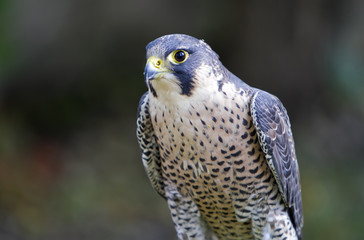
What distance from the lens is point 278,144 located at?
3.53 meters

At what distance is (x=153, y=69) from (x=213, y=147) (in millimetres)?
658

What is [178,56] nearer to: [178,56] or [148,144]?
[178,56]

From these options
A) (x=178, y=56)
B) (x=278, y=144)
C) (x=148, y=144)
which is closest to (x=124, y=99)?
(x=148, y=144)

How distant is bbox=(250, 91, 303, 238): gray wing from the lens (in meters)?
3.38

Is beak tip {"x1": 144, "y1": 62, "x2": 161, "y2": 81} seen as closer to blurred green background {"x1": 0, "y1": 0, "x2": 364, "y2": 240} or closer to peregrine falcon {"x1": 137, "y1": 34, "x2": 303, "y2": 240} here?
peregrine falcon {"x1": 137, "y1": 34, "x2": 303, "y2": 240}

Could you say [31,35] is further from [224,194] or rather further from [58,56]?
[224,194]

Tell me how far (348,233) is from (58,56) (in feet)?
14.9

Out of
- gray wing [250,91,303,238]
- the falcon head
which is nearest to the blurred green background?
gray wing [250,91,303,238]

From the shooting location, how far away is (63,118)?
7.73 meters

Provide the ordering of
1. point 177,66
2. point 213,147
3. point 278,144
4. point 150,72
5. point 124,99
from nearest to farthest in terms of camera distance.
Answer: point 150,72 → point 177,66 → point 213,147 → point 278,144 → point 124,99

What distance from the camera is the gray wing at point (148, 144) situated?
3.60 metres

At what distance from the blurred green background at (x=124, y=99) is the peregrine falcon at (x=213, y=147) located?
2.56m

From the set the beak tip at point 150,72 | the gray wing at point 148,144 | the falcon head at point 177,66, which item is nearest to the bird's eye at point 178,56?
the falcon head at point 177,66

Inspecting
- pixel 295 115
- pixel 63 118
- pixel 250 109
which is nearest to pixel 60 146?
pixel 63 118
